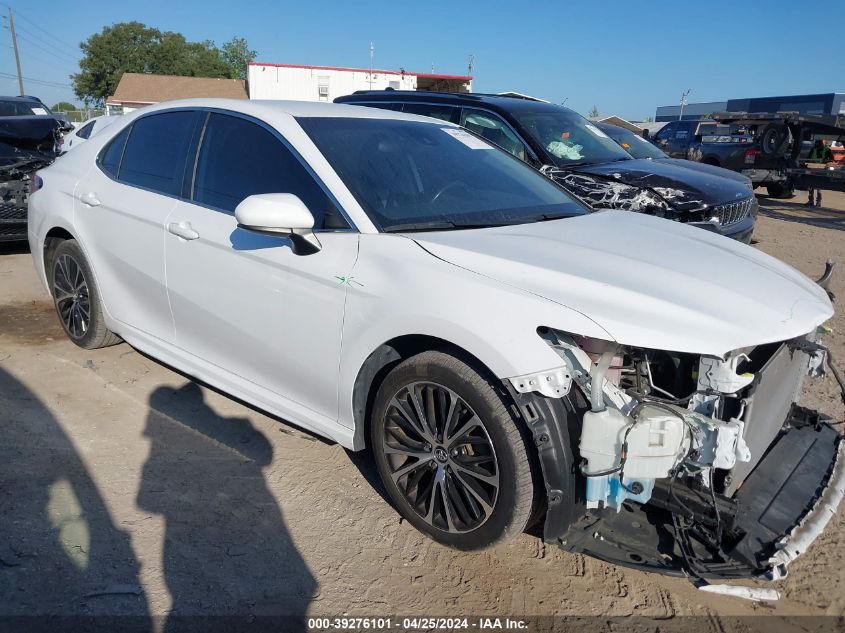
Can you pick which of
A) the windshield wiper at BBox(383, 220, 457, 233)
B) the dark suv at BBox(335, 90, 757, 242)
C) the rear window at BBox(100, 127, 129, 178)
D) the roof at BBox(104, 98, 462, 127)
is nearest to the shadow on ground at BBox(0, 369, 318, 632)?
the windshield wiper at BBox(383, 220, 457, 233)

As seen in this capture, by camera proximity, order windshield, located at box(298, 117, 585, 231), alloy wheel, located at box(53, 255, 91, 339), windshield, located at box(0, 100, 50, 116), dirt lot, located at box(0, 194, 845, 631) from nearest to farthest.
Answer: dirt lot, located at box(0, 194, 845, 631) < windshield, located at box(298, 117, 585, 231) < alloy wheel, located at box(53, 255, 91, 339) < windshield, located at box(0, 100, 50, 116)

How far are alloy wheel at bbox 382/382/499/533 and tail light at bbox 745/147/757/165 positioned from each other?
1499 centimetres

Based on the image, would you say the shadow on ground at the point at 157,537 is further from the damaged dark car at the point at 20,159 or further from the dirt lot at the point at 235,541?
Result: the damaged dark car at the point at 20,159

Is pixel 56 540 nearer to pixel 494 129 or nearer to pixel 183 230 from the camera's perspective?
pixel 183 230

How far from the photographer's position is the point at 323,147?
3.17 meters

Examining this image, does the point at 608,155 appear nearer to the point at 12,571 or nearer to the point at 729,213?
the point at 729,213

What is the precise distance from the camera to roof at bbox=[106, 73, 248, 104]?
50031 millimetres

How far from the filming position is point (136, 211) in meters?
3.87

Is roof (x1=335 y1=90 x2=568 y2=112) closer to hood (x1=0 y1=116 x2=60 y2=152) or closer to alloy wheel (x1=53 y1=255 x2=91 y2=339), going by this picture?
hood (x1=0 y1=116 x2=60 y2=152)

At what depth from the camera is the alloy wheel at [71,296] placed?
14.9 ft

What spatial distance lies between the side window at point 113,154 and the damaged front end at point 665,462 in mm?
3201

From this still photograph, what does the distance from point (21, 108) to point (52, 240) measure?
10225 mm

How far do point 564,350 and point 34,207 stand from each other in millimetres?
4224

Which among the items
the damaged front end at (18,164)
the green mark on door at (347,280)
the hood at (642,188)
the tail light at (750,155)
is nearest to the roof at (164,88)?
the tail light at (750,155)
